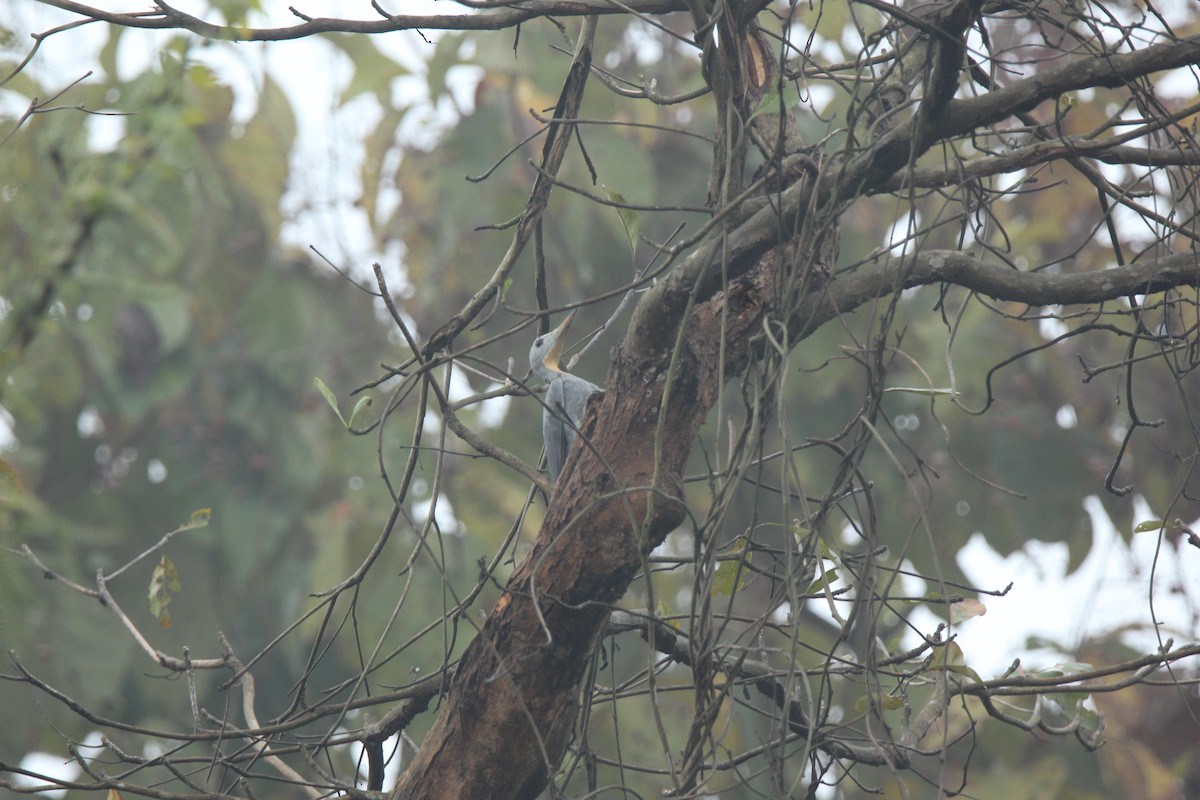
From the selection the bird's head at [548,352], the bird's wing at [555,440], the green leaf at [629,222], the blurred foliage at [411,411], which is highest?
the blurred foliage at [411,411]

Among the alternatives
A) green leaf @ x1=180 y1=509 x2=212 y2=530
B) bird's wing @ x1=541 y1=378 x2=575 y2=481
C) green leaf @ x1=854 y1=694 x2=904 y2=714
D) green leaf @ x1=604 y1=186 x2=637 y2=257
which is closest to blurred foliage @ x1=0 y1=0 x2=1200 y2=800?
bird's wing @ x1=541 y1=378 x2=575 y2=481

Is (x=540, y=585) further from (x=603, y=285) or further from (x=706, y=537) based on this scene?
(x=603, y=285)

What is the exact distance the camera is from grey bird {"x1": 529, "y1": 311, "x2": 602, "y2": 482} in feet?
8.73

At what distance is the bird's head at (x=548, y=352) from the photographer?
2.92 meters

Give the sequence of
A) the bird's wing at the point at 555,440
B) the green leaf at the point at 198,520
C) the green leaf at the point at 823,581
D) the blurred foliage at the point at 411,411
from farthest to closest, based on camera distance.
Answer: the blurred foliage at the point at 411,411
the bird's wing at the point at 555,440
the green leaf at the point at 198,520
the green leaf at the point at 823,581

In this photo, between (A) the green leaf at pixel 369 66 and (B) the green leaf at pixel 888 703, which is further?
(A) the green leaf at pixel 369 66

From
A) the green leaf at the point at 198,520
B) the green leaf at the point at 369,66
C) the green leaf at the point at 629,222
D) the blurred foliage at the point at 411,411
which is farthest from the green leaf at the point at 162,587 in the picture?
the green leaf at the point at 369,66

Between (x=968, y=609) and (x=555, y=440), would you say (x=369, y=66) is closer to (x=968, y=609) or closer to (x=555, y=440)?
(x=555, y=440)

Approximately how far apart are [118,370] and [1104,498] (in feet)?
20.5

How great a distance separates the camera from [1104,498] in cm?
584

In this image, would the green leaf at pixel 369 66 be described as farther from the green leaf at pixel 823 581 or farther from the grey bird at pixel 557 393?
the green leaf at pixel 823 581

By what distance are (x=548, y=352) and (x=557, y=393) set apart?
176 mm

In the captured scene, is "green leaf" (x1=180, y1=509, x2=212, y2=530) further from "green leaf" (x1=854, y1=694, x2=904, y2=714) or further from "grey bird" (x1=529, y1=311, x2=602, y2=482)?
"green leaf" (x1=854, y1=694, x2=904, y2=714)

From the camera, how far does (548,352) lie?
9.65 feet
